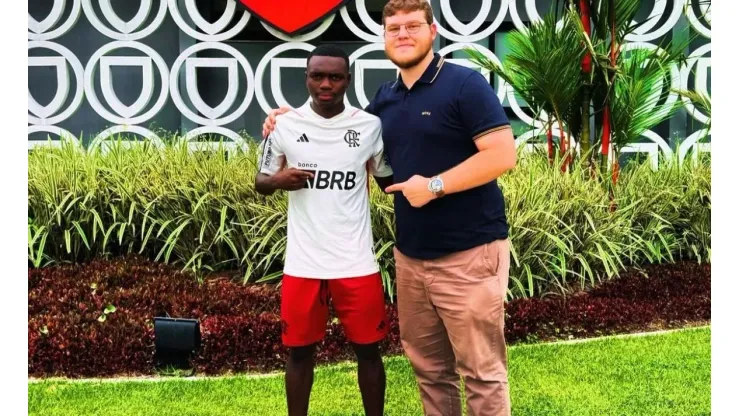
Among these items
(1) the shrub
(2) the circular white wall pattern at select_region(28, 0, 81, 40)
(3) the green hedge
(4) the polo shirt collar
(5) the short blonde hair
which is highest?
(2) the circular white wall pattern at select_region(28, 0, 81, 40)

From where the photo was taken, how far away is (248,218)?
16.8 ft

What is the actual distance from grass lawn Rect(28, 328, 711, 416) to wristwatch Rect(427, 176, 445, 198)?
147 cm

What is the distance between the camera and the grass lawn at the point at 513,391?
333 cm

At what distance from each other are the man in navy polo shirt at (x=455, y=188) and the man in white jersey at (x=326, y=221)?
0.18m

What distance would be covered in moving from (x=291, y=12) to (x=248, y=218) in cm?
296

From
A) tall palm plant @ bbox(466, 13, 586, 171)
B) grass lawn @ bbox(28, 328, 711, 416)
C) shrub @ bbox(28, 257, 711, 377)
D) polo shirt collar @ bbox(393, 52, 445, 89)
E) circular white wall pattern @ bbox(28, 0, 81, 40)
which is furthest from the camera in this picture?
circular white wall pattern @ bbox(28, 0, 81, 40)

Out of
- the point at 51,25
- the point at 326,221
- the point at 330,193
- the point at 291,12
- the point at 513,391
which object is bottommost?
the point at 513,391

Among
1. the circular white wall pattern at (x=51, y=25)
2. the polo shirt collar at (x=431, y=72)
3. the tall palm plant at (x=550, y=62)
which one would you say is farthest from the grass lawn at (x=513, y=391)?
the circular white wall pattern at (x=51, y=25)

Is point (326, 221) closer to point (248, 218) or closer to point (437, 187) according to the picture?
point (437, 187)

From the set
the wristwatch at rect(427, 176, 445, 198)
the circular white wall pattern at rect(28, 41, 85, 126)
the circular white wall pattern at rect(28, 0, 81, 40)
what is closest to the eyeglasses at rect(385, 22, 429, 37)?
the wristwatch at rect(427, 176, 445, 198)

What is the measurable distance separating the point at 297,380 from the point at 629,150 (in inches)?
236

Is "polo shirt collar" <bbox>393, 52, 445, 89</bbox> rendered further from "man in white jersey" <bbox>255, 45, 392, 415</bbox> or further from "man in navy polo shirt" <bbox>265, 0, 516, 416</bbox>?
"man in white jersey" <bbox>255, 45, 392, 415</bbox>

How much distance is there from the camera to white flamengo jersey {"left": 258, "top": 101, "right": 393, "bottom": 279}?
258 cm

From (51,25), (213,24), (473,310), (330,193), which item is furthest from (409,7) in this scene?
(51,25)
